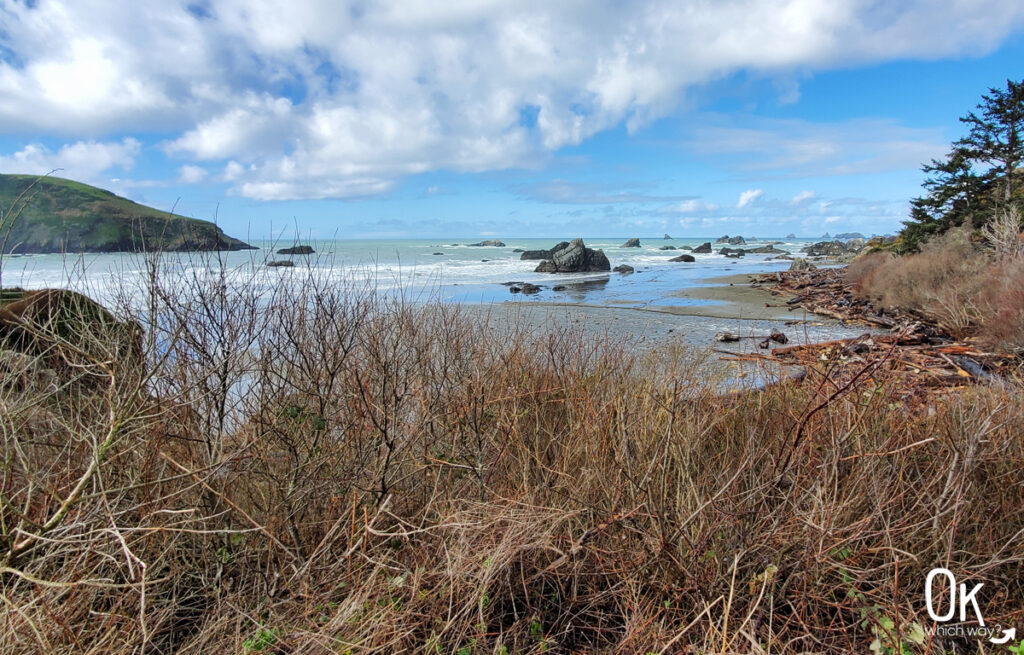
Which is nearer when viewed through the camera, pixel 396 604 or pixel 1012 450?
pixel 396 604

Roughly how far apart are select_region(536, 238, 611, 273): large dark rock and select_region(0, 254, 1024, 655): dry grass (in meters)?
33.3

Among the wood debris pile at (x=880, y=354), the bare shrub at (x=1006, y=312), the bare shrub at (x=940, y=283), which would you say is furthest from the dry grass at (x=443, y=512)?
the bare shrub at (x=940, y=283)

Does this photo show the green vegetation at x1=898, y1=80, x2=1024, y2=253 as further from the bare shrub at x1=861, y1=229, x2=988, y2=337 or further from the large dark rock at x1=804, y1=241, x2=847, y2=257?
the large dark rock at x1=804, y1=241, x2=847, y2=257

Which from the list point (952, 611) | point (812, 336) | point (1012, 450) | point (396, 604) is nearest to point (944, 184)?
point (812, 336)

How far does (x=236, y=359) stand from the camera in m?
4.34

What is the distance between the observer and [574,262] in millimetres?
38062

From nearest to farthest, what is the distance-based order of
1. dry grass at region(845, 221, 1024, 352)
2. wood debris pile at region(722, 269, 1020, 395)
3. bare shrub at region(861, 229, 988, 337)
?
wood debris pile at region(722, 269, 1020, 395), dry grass at region(845, 221, 1024, 352), bare shrub at region(861, 229, 988, 337)

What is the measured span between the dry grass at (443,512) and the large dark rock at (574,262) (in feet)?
109

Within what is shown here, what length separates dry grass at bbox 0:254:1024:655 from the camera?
3.00 metres

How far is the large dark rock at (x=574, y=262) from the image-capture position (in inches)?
1492

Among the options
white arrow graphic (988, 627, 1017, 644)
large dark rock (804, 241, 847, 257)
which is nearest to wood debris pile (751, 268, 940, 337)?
white arrow graphic (988, 627, 1017, 644)

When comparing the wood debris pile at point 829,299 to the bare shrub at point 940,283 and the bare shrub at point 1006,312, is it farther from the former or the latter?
the bare shrub at point 1006,312

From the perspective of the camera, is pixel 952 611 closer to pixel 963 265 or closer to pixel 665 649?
pixel 665 649

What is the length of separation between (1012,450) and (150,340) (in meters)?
6.45
